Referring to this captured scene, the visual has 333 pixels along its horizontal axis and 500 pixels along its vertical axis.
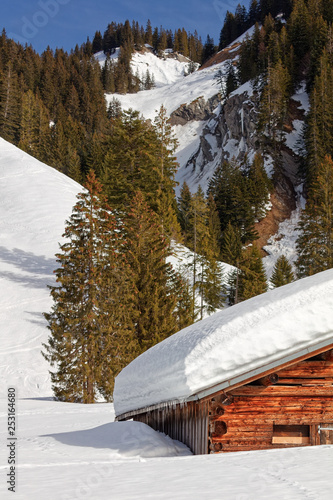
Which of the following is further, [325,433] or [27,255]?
[27,255]

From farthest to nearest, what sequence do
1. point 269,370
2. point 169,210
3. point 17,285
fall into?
point 169,210 → point 17,285 → point 269,370

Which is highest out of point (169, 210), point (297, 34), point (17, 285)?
point (297, 34)

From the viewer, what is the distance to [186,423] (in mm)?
8570

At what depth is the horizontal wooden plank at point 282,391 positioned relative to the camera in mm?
8047

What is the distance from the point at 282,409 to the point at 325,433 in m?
0.85

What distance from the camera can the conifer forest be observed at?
74.6 feet

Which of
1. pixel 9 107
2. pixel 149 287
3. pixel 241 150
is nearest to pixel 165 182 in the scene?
pixel 149 287

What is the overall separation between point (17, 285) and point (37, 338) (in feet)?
23.4

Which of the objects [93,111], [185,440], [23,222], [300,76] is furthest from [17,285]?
[93,111]

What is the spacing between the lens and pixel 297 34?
81125 mm

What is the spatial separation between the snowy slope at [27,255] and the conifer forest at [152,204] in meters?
1.68

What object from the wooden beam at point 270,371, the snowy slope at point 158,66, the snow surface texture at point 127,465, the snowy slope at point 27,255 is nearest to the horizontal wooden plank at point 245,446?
the snow surface texture at point 127,465

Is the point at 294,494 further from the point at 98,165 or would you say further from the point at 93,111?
the point at 93,111

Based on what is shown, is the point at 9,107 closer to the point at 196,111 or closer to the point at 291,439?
the point at 196,111
